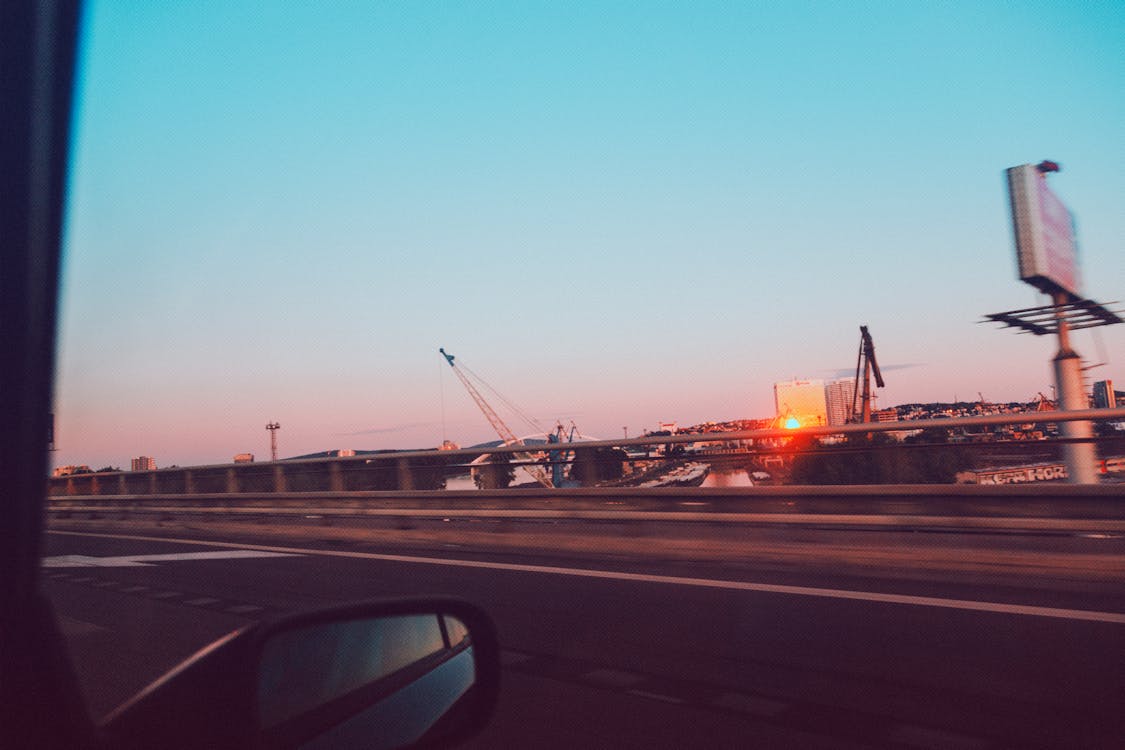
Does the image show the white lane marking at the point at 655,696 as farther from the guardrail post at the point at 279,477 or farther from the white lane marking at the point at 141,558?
the guardrail post at the point at 279,477

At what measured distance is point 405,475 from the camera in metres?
14.1

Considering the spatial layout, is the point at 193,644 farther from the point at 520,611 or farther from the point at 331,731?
the point at 331,731

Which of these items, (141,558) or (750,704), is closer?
(750,704)

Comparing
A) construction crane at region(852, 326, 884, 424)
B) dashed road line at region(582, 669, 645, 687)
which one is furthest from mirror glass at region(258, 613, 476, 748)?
construction crane at region(852, 326, 884, 424)

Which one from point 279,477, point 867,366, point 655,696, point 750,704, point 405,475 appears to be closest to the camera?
point 750,704

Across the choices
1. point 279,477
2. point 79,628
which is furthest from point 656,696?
point 279,477

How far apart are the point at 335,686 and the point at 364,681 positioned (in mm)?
95

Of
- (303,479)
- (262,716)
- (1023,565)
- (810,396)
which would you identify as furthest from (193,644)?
(810,396)

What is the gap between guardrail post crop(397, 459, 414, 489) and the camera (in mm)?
14055

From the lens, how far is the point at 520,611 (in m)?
6.89

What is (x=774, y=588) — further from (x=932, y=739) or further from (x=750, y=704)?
(x=932, y=739)

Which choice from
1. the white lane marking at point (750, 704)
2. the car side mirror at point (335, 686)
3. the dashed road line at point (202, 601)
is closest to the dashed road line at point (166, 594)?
the dashed road line at point (202, 601)

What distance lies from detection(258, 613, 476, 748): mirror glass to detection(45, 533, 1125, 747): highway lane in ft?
6.64

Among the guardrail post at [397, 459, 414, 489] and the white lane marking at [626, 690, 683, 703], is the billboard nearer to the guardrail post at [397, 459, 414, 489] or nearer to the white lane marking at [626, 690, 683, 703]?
the guardrail post at [397, 459, 414, 489]
